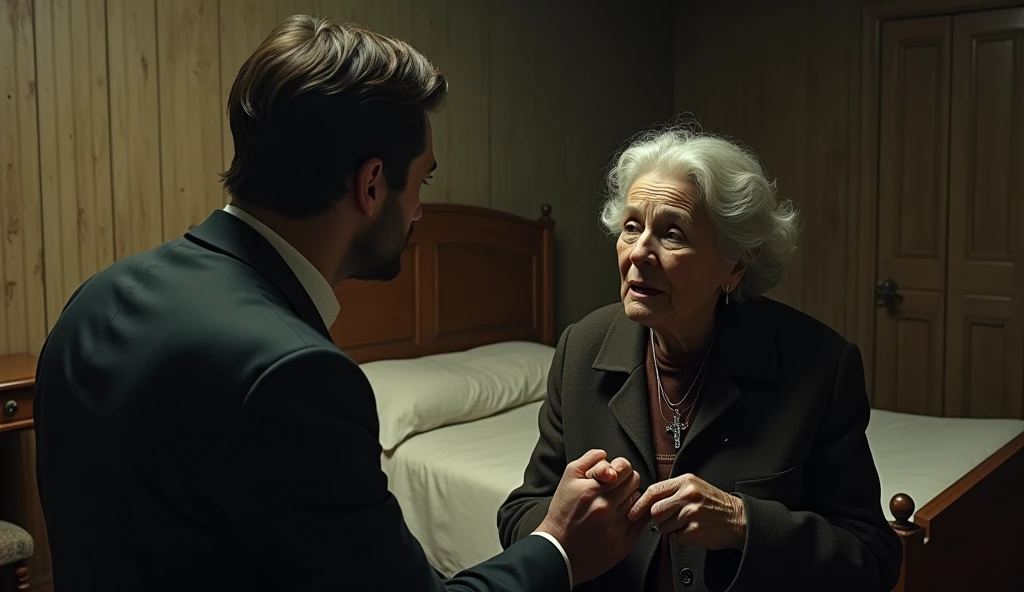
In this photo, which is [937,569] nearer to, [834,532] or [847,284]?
[834,532]

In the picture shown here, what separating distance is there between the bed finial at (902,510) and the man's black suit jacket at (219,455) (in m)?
1.35

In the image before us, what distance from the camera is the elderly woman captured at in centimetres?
148

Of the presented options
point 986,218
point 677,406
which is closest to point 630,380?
point 677,406

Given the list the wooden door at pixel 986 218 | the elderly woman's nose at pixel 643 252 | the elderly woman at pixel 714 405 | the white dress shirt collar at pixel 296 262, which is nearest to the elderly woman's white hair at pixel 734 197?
the elderly woman at pixel 714 405

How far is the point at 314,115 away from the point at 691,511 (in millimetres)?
782

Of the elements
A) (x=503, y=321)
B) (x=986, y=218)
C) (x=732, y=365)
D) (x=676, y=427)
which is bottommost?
(x=503, y=321)

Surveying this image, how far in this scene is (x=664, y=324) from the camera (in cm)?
168

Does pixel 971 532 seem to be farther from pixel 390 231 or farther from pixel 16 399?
pixel 16 399

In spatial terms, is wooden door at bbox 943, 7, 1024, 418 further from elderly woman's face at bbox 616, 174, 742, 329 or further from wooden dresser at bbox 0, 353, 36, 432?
wooden dresser at bbox 0, 353, 36, 432

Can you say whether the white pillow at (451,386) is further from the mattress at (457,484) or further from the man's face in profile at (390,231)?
the man's face in profile at (390,231)

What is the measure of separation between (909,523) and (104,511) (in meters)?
1.70

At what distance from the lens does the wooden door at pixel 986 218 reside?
4051 mm

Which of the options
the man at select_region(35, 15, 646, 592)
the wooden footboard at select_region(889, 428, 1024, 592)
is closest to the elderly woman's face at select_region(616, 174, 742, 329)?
the man at select_region(35, 15, 646, 592)

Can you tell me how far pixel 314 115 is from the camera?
1.10 m
